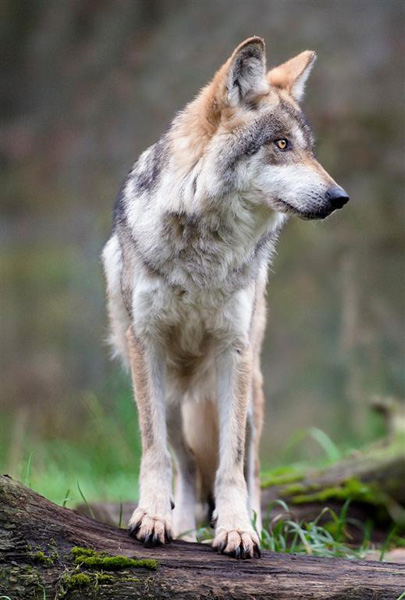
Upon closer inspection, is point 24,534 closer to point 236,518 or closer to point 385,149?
point 236,518

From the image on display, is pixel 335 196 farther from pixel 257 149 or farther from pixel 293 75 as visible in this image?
pixel 293 75

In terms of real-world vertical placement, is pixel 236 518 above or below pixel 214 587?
above

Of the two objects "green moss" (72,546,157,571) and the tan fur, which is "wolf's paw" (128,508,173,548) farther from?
the tan fur

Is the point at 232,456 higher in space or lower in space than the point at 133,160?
lower

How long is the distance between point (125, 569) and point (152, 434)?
905mm

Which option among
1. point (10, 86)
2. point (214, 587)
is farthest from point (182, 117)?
point (10, 86)

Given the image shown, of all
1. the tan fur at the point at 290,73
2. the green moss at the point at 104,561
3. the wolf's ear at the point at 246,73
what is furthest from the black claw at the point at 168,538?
the tan fur at the point at 290,73

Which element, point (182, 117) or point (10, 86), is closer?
point (182, 117)

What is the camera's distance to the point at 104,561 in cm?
266

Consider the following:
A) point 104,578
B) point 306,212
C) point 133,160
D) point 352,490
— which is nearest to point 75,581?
point 104,578

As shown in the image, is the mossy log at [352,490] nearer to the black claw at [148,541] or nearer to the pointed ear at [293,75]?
the black claw at [148,541]

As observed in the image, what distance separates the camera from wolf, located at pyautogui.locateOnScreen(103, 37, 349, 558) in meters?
3.39

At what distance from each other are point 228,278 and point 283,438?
542cm

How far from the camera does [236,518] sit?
10.8 feet
